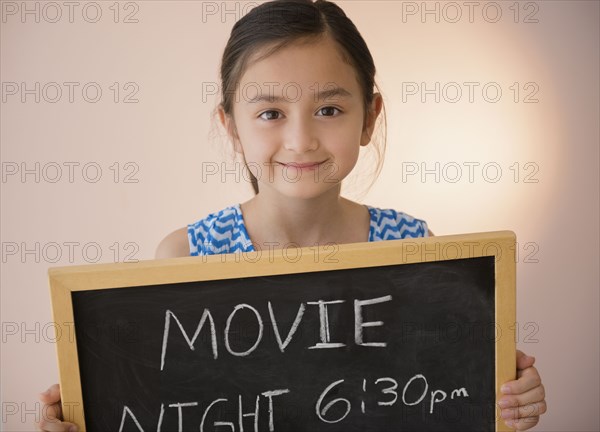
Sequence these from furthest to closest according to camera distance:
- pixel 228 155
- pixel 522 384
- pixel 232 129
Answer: pixel 228 155 → pixel 232 129 → pixel 522 384

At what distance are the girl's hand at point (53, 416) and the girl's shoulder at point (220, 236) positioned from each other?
0.58 metres

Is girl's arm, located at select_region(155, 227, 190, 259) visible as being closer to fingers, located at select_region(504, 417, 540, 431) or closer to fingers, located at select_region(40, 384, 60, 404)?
fingers, located at select_region(40, 384, 60, 404)

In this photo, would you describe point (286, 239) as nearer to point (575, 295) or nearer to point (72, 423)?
point (72, 423)

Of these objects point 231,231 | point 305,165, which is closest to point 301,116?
point 305,165

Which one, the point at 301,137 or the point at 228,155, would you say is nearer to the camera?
the point at 301,137

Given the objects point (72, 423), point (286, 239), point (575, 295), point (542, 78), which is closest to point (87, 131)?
point (286, 239)

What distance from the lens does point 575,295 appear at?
9.41 feet

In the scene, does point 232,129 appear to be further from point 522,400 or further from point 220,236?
point 522,400

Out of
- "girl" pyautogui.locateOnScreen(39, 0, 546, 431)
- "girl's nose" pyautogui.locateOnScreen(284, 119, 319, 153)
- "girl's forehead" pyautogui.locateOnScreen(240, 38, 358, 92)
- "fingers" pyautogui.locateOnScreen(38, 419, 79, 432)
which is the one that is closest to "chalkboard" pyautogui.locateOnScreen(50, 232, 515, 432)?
"fingers" pyautogui.locateOnScreen(38, 419, 79, 432)

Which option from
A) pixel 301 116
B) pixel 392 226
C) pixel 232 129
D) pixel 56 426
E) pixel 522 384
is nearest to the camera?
pixel 56 426

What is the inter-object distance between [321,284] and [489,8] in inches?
69.0

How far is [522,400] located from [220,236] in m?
0.82

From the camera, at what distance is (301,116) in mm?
1491

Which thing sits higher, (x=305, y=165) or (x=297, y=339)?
(x=305, y=165)
